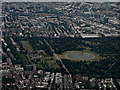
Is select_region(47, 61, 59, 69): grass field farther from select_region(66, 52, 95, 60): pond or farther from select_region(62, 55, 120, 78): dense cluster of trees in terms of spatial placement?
select_region(66, 52, 95, 60): pond

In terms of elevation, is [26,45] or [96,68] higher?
[26,45]

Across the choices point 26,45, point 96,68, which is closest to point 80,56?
point 96,68

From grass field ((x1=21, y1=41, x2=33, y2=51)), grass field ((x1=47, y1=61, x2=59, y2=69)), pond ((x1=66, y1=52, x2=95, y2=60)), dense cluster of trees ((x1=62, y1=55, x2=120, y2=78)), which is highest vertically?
grass field ((x1=21, y1=41, x2=33, y2=51))

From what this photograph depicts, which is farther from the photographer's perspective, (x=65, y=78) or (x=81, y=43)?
(x=81, y=43)

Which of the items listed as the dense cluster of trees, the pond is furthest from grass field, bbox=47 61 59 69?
the pond

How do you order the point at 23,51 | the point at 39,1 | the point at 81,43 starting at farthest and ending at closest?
the point at 39,1 < the point at 81,43 < the point at 23,51

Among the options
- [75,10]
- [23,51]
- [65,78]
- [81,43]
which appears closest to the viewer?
[65,78]

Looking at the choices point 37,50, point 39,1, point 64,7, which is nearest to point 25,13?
point 64,7

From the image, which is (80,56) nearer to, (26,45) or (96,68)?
(96,68)

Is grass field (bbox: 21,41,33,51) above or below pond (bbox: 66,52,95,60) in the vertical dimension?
above

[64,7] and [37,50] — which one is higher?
[64,7]

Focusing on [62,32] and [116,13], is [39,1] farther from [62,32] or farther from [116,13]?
[62,32]
